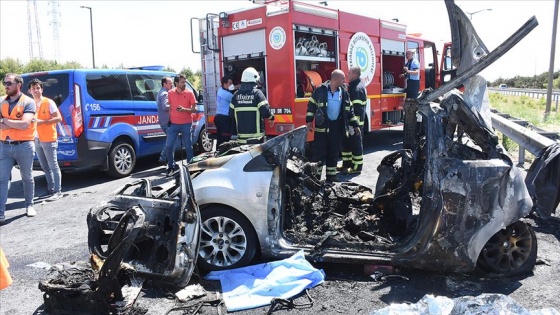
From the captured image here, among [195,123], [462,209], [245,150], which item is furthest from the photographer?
[195,123]

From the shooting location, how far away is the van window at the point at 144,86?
877 centimetres

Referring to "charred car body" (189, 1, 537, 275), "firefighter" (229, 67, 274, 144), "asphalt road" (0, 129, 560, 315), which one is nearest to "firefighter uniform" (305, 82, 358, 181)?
"firefighter" (229, 67, 274, 144)

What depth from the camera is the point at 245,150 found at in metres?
4.20

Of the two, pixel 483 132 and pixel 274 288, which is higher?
pixel 483 132

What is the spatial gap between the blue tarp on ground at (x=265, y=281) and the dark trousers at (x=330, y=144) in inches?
141

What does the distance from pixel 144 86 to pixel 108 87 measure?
978 mm

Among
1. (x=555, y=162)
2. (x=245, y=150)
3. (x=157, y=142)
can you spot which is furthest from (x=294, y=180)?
(x=157, y=142)

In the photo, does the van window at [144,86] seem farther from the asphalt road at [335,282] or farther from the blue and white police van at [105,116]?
the asphalt road at [335,282]

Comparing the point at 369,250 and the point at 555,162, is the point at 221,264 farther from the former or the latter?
the point at 555,162

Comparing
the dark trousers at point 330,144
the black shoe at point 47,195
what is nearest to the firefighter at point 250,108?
the dark trousers at point 330,144

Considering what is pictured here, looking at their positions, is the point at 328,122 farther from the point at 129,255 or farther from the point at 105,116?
the point at 129,255

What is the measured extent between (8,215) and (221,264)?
13.6ft

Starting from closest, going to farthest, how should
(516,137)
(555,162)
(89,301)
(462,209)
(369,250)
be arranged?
(89,301) < (462,209) < (369,250) < (555,162) < (516,137)

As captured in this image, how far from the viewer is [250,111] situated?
6609mm
